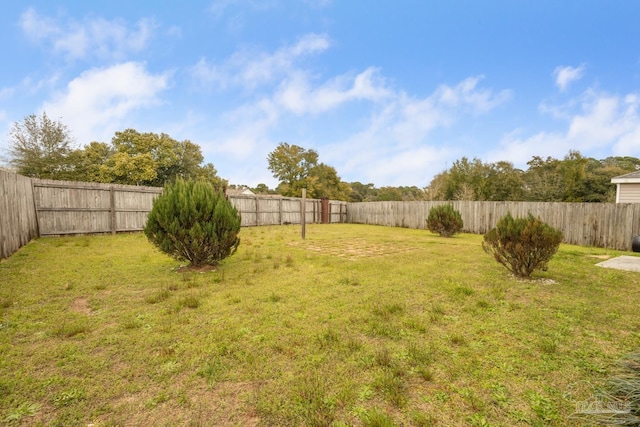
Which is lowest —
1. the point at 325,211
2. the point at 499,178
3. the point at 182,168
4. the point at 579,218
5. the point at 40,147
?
the point at 325,211

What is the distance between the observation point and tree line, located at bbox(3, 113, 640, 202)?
21562 mm

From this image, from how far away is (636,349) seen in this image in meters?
2.36

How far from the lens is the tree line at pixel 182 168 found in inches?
849

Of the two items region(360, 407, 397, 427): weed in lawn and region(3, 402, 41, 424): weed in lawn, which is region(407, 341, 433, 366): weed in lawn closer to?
region(360, 407, 397, 427): weed in lawn

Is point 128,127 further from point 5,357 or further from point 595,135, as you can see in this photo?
point 595,135

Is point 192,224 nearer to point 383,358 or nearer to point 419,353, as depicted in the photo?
point 383,358

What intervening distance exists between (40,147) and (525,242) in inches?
1296

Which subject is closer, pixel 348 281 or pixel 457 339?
pixel 457 339

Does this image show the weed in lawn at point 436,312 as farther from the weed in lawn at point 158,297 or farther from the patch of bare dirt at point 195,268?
the patch of bare dirt at point 195,268

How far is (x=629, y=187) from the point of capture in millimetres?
12977

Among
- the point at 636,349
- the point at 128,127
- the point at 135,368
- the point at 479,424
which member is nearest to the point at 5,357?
the point at 135,368

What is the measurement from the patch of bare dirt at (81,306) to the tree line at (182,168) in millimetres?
19054

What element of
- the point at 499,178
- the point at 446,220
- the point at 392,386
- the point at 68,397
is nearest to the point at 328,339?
the point at 392,386

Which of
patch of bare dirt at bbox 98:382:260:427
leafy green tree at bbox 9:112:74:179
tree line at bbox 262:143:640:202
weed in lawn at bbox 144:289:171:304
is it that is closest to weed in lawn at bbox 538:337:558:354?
patch of bare dirt at bbox 98:382:260:427
